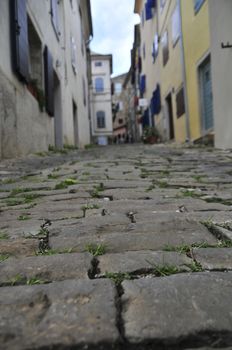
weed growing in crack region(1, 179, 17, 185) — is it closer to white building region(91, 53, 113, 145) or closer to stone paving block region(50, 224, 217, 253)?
stone paving block region(50, 224, 217, 253)

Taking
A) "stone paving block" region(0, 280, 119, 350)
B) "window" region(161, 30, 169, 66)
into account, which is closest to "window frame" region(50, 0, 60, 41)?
"window" region(161, 30, 169, 66)

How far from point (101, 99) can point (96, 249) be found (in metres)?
47.8

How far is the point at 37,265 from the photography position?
5.74 feet

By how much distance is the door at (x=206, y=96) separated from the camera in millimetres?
11391

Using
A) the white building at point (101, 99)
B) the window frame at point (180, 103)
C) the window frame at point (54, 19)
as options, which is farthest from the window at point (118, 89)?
the window frame at point (54, 19)

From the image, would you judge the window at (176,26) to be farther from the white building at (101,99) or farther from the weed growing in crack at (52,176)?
the white building at (101,99)

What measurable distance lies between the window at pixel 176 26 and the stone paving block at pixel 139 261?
13118 mm

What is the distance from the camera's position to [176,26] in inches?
574

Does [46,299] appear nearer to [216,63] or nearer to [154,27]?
[216,63]

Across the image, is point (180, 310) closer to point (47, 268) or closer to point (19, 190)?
point (47, 268)

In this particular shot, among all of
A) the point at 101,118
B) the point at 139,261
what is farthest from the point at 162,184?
the point at 101,118

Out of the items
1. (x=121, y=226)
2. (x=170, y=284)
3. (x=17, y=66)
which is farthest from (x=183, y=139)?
(x=170, y=284)

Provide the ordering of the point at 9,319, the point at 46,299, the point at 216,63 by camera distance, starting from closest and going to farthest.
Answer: the point at 9,319 < the point at 46,299 < the point at 216,63

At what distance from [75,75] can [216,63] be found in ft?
31.7
